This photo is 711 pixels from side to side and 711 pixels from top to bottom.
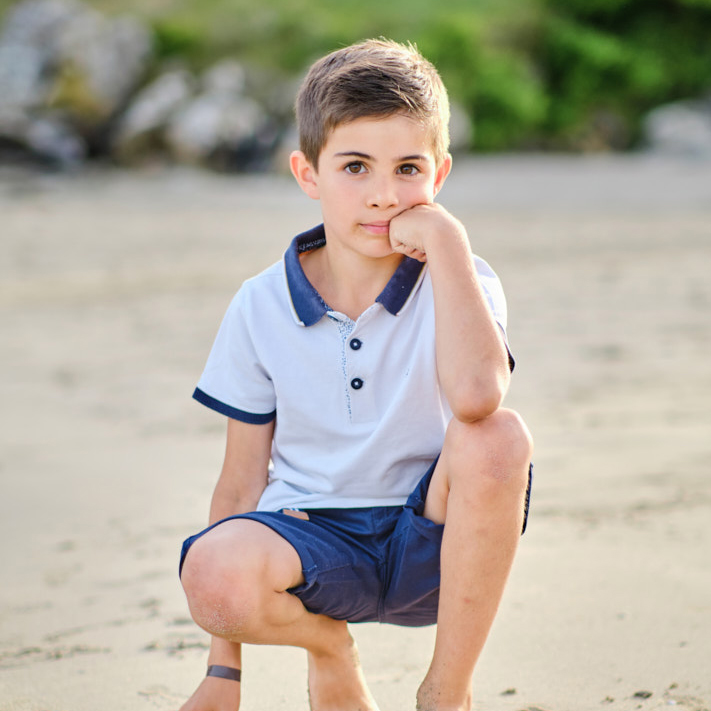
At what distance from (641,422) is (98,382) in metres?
2.61

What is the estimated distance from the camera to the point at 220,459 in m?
3.96

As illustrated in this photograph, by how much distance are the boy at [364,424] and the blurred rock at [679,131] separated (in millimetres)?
14822

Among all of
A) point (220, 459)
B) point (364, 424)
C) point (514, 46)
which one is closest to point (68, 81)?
point (514, 46)

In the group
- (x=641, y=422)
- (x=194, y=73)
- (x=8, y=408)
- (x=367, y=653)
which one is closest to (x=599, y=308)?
(x=641, y=422)

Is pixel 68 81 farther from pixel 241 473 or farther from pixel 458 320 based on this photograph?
pixel 458 320

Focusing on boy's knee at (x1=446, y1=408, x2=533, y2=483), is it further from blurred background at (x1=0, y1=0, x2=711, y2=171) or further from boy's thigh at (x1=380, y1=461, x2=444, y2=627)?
blurred background at (x1=0, y1=0, x2=711, y2=171)

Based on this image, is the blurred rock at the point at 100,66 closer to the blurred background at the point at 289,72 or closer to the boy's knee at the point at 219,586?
the blurred background at the point at 289,72

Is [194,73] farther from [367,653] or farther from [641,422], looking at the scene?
[367,653]

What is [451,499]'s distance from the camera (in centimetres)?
194

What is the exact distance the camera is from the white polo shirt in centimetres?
210

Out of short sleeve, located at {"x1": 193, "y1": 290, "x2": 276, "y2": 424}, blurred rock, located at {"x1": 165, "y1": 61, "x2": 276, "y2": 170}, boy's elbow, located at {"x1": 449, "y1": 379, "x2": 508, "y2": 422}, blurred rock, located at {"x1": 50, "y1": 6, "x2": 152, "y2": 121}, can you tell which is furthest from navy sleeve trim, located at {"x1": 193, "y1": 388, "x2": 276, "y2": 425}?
blurred rock, located at {"x1": 50, "y1": 6, "x2": 152, "y2": 121}

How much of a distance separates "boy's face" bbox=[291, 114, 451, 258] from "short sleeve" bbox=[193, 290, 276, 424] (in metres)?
0.29

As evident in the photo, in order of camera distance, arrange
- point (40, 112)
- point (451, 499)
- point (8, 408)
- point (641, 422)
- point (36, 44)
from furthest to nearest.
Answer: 1. point (36, 44)
2. point (40, 112)
3. point (8, 408)
4. point (641, 422)
5. point (451, 499)

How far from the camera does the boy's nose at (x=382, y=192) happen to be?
6.94 ft
